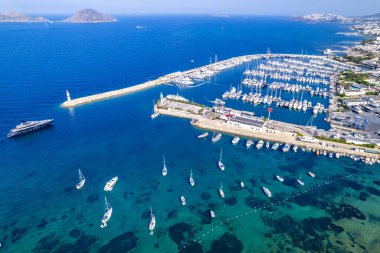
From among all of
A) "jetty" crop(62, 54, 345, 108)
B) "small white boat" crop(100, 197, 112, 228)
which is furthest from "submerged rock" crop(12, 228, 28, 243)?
"jetty" crop(62, 54, 345, 108)

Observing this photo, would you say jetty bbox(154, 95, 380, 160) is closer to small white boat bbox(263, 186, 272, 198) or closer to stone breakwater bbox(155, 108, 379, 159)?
stone breakwater bbox(155, 108, 379, 159)

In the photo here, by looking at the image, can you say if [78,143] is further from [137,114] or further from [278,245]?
[278,245]

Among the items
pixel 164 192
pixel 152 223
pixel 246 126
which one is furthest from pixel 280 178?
pixel 152 223

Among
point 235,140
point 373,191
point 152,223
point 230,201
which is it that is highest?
point 235,140

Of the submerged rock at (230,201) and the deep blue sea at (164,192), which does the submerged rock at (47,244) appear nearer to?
the deep blue sea at (164,192)

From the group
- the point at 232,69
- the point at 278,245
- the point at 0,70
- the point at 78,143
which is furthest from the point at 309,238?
the point at 0,70

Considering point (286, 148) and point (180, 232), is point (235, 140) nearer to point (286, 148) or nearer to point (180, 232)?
point (286, 148)

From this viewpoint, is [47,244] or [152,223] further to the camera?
[152,223]
